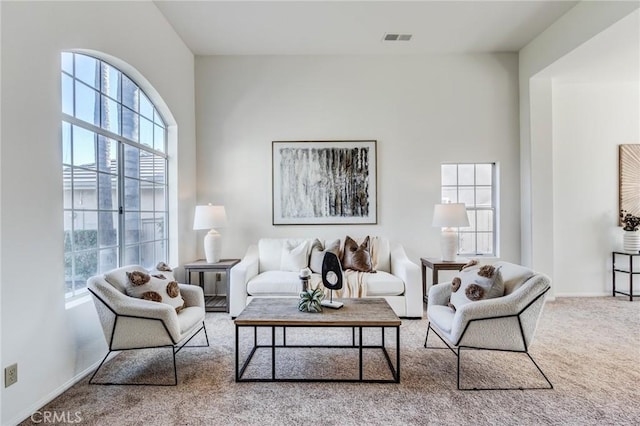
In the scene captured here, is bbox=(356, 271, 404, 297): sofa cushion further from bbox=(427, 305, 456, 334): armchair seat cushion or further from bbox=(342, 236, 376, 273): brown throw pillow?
bbox=(427, 305, 456, 334): armchair seat cushion

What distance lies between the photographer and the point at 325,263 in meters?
2.73

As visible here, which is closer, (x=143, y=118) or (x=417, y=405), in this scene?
(x=417, y=405)

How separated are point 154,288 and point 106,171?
1152 mm

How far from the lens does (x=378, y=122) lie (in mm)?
4754

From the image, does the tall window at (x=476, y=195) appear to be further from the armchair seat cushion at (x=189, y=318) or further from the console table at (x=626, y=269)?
the armchair seat cushion at (x=189, y=318)

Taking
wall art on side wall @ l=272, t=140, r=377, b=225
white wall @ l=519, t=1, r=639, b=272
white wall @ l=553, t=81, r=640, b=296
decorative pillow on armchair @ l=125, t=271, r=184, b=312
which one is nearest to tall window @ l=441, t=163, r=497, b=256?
white wall @ l=519, t=1, r=639, b=272

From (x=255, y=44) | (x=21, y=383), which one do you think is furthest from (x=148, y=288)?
(x=255, y=44)

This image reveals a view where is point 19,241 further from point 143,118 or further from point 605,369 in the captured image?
point 605,369

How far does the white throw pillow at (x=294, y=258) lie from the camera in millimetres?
4211

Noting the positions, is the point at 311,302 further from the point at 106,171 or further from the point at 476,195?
the point at 476,195

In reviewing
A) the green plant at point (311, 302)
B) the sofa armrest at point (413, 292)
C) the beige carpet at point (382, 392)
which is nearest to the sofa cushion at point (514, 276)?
the beige carpet at point (382, 392)

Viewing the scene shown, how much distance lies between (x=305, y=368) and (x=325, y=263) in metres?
0.81

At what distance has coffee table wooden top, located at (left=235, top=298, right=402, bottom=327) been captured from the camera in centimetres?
237

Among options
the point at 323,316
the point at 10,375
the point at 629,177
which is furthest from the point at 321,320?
the point at 629,177
